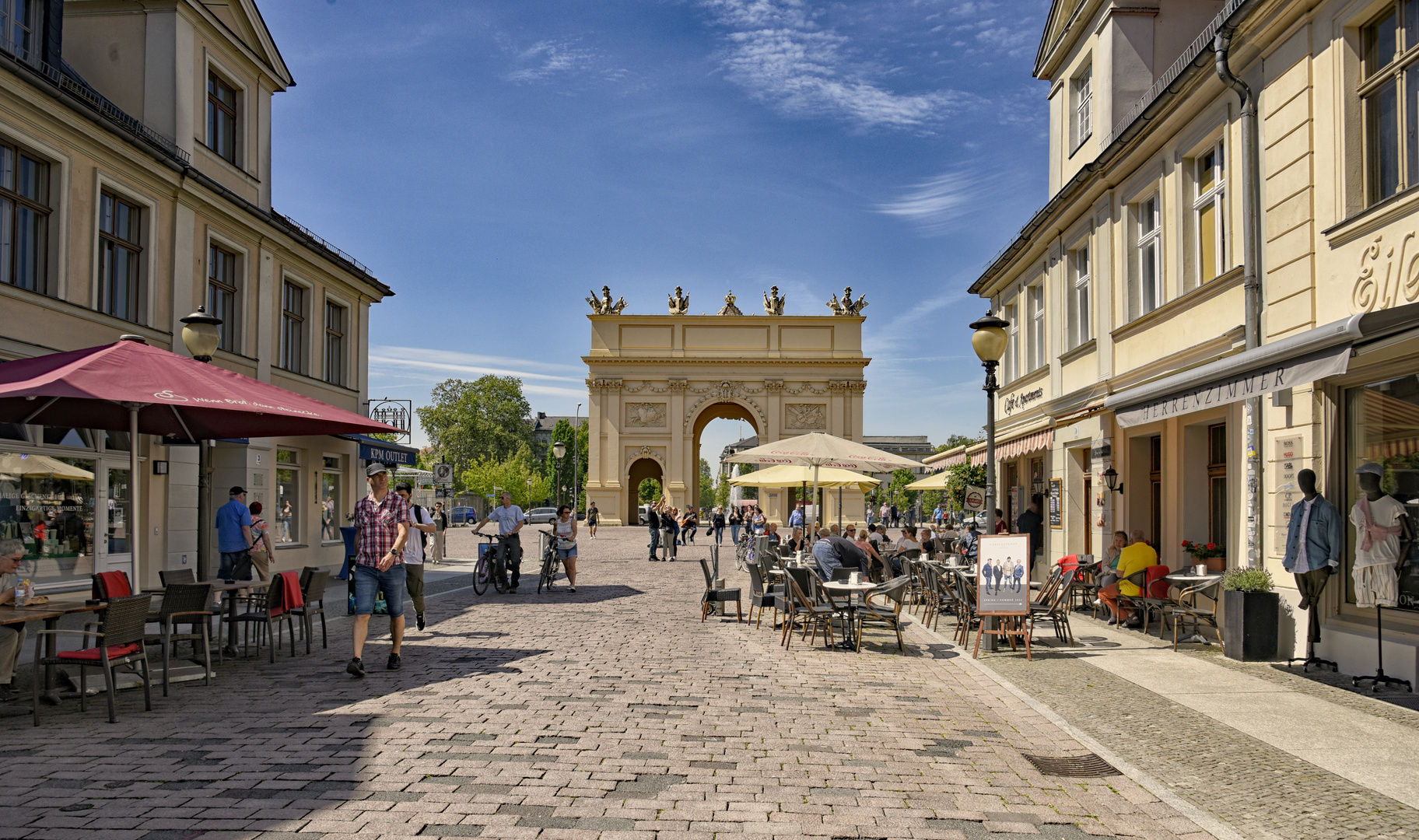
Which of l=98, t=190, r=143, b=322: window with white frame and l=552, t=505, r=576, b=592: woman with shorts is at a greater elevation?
l=98, t=190, r=143, b=322: window with white frame

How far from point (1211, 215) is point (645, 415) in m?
47.3

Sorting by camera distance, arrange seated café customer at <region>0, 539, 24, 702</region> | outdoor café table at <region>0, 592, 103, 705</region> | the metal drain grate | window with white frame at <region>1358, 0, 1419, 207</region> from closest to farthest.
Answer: the metal drain grate, outdoor café table at <region>0, 592, 103, 705</region>, seated café customer at <region>0, 539, 24, 702</region>, window with white frame at <region>1358, 0, 1419, 207</region>

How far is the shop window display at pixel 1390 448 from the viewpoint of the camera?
806 centimetres

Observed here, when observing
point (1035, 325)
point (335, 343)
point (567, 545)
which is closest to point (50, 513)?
point (567, 545)

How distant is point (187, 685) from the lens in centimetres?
827

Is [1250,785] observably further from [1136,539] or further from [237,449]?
[237,449]

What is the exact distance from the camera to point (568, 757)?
19.0 ft

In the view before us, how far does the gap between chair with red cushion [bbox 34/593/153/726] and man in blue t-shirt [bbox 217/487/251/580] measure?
18.4ft

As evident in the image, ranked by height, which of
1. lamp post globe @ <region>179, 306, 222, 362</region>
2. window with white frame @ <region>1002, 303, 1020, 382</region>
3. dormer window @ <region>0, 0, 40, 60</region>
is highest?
dormer window @ <region>0, 0, 40, 60</region>

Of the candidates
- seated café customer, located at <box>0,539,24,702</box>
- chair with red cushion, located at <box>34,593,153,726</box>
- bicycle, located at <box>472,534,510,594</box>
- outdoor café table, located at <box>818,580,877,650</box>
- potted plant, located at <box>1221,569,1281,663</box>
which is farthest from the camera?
bicycle, located at <box>472,534,510,594</box>

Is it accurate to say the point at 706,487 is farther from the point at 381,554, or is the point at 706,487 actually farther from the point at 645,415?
the point at 381,554

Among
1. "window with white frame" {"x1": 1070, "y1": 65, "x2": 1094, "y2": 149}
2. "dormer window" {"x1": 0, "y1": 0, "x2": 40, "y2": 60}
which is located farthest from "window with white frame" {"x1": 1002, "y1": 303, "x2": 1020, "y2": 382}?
"dormer window" {"x1": 0, "y1": 0, "x2": 40, "y2": 60}

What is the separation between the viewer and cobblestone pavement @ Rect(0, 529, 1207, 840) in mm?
4648

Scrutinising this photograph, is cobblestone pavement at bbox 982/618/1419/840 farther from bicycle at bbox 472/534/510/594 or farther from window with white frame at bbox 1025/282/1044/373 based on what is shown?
window with white frame at bbox 1025/282/1044/373
